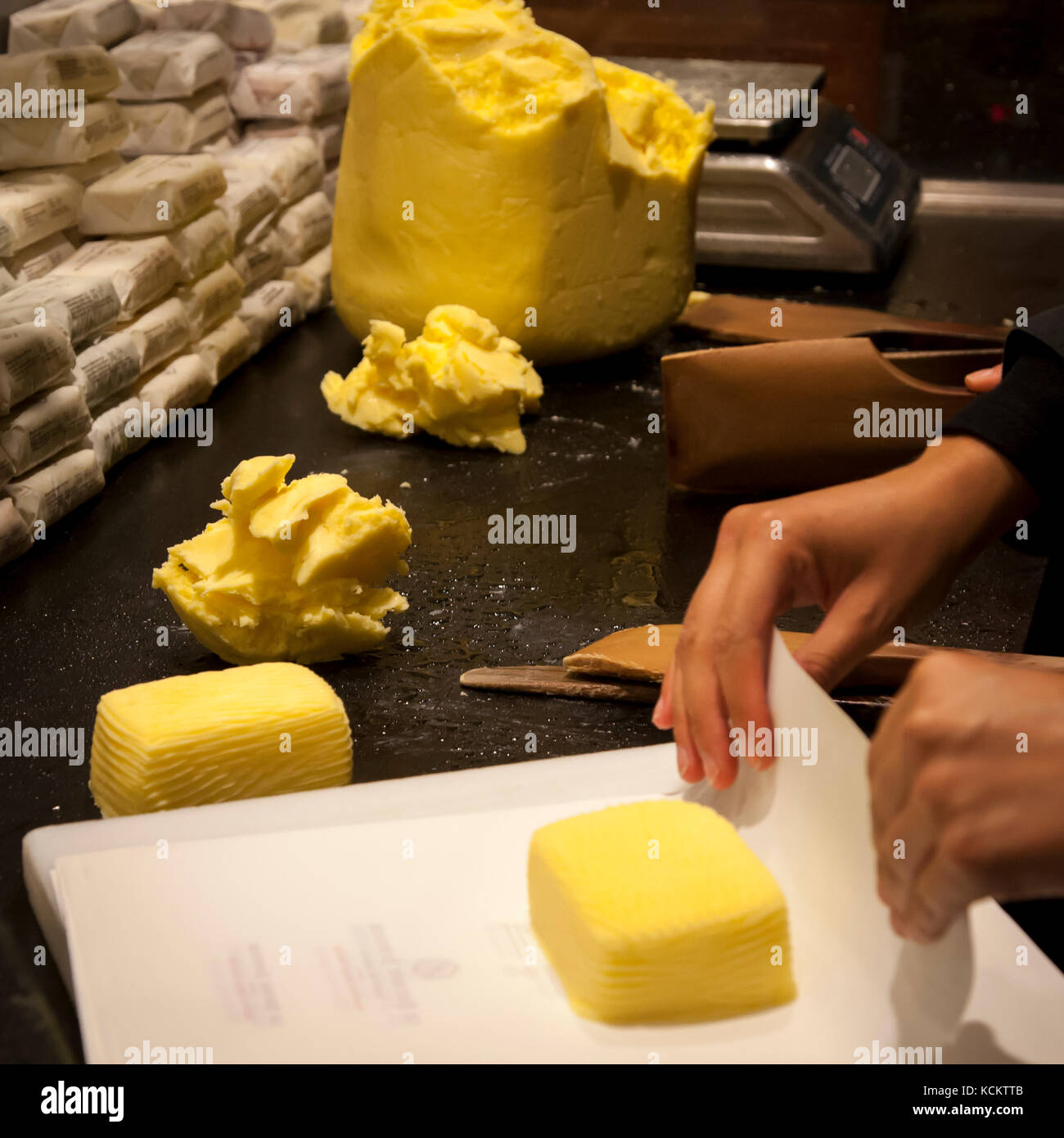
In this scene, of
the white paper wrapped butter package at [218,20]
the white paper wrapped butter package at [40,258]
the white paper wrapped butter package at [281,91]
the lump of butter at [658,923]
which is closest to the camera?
the lump of butter at [658,923]

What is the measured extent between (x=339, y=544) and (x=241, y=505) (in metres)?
0.09

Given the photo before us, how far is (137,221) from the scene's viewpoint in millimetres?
1547

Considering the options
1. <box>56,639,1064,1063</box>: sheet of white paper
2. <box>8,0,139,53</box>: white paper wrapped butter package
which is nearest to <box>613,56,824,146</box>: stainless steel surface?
<box>8,0,139,53</box>: white paper wrapped butter package

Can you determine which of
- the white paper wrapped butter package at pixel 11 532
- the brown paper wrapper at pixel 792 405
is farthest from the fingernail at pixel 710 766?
the white paper wrapped butter package at pixel 11 532

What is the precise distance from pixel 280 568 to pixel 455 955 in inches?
18.8

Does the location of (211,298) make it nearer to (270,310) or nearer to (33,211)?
(270,310)

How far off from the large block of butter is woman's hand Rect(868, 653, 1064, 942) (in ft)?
1.51

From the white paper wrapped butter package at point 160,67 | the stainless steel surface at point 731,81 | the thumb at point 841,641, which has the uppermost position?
the white paper wrapped butter package at point 160,67

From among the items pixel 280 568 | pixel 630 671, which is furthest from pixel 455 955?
pixel 280 568

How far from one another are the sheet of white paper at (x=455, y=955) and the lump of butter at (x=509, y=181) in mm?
1003

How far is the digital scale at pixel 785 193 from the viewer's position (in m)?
2.06

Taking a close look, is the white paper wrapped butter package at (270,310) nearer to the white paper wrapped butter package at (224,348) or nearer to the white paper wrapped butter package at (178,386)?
the white paper wrapped butter package at (224,348)
